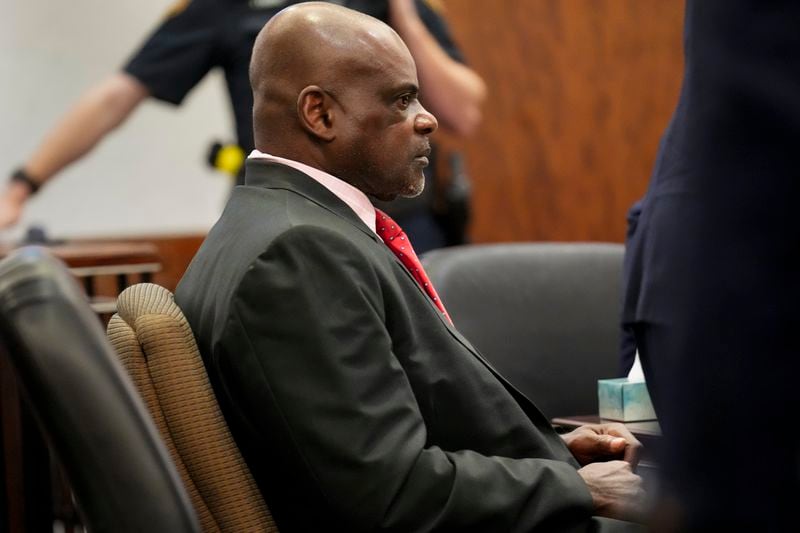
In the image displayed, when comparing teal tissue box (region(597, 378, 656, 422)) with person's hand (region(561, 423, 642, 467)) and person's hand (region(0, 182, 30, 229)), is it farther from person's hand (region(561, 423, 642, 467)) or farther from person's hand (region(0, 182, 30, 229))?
person's hand (region(0, 182, 30, 229))

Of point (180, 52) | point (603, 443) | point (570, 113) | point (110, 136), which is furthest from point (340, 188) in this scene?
→ point (570, 113)

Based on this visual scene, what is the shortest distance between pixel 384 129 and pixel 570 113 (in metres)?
3.57

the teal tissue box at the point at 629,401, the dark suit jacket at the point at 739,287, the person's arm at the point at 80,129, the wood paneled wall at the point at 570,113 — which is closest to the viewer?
the dark suit jacket at the point at 739,287

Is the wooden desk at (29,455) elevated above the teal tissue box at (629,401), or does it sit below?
below

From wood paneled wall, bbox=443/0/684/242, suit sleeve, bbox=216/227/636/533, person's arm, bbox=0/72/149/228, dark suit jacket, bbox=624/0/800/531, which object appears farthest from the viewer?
wood paneled wall, bbox=443/0/684/242

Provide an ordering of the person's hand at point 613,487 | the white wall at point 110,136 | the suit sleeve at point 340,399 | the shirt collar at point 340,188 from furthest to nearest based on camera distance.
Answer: the white wall at point 110,136 → the shirt collar at point 340,188 → the person's hand at point 613,487 → the suit sleeve at point 340,399

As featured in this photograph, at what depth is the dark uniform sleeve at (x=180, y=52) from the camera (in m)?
2.79

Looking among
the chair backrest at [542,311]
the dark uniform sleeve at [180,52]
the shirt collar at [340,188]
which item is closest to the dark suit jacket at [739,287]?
the shirt collar at [340,188]

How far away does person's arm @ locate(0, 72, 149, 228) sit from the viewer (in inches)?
114

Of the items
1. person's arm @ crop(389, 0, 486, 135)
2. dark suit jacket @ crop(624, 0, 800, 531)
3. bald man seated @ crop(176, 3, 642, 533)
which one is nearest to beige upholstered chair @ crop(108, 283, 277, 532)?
bald man seated @ crop(176, 3, 642, 533)

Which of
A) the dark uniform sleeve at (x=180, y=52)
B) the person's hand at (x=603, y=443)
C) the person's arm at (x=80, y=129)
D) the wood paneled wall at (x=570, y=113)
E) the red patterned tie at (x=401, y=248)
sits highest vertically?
the dark uniform sleeve at (x=180, y=52)

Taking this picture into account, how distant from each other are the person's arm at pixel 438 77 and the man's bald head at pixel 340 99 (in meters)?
0.85

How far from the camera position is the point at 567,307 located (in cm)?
238

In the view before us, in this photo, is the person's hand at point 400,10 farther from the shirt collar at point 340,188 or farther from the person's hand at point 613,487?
the person's hand at point 613,487
